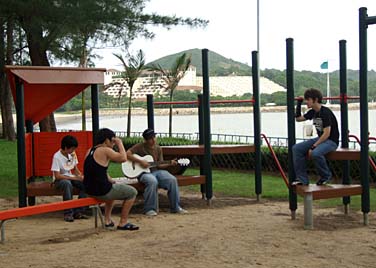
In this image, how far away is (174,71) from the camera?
92.8 feet

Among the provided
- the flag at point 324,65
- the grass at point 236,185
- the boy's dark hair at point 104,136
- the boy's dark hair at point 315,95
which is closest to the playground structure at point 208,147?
the grass at point 236,185

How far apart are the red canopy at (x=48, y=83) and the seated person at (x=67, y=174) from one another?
2.79 feet

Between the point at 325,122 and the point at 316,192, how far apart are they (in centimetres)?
94

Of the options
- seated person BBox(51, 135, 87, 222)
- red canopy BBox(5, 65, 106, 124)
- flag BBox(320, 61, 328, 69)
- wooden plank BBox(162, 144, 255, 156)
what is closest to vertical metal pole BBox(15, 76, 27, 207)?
red canopy BBox(5, 65, 106, 124)

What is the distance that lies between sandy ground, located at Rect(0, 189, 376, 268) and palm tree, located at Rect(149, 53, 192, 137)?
18.6 m

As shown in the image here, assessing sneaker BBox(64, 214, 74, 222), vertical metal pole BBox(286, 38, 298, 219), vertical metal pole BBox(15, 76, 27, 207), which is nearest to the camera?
vertical metal pole BBox(286, 38, 298, 219)

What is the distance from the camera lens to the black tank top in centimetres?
737

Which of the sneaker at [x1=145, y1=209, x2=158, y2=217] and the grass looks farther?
the grass

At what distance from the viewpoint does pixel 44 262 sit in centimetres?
571

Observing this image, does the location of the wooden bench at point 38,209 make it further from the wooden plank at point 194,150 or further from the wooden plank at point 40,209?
the wooden plank at point 194,150

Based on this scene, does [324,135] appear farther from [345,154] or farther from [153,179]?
[153,179]

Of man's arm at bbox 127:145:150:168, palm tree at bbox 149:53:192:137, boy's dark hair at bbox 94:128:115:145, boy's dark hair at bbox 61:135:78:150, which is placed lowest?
man's arm at bbox 127:145:150:168

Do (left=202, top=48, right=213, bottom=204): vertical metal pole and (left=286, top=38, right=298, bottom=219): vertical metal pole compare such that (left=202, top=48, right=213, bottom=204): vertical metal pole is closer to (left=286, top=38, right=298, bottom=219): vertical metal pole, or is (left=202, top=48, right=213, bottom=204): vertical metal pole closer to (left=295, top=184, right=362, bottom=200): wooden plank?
(left=286, top=38, right=298, bottom=219): vertical metal pole

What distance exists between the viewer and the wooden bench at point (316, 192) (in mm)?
7637
